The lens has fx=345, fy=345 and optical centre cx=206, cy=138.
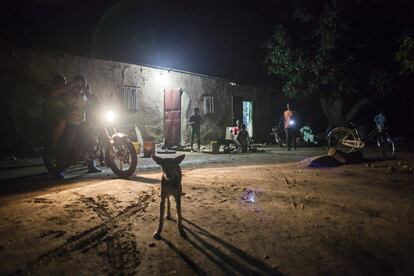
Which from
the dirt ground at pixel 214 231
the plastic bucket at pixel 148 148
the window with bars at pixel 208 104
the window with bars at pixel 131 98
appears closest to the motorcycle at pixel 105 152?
the dirt ground at pixel 214 231

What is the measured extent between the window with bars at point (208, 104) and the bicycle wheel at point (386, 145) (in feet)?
27.8

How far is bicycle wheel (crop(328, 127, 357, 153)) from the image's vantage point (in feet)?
41.8

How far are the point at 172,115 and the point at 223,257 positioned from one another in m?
13.3

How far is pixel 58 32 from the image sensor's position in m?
14.4

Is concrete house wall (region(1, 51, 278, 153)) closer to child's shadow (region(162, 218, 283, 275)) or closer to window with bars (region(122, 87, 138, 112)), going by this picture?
window with bars (region(122, 87, 138, 112))

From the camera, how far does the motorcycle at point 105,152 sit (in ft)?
22.9

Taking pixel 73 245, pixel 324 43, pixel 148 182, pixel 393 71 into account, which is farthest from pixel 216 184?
pixel 393 71

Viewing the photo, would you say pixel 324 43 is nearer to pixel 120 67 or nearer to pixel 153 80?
pixel 153 80

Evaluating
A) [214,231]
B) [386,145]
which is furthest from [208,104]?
[214,231]

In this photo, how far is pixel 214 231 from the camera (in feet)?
12.5

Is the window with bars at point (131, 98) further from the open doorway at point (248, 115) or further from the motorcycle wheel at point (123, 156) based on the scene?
the motorcycle wheel at point (123, 156)

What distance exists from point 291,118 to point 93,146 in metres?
10.0

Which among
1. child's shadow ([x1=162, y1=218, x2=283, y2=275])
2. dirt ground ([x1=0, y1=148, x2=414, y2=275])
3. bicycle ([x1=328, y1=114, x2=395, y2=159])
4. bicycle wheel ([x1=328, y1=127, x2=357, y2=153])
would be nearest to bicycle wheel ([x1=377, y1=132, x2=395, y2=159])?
bicycle ([x1=328, y1=114, x2=395, y2=159])

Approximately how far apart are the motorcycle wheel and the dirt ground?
2.01ft
